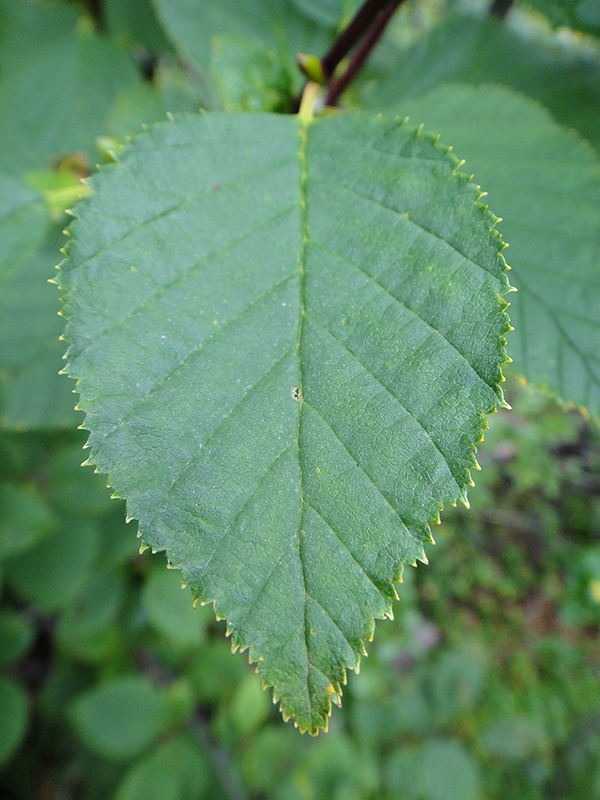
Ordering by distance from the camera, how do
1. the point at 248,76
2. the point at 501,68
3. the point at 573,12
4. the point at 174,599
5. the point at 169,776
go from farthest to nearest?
the point at 174,599 < the point at 169,776 < the point at 501,68 < the point at 248,76 < the point at 573,12

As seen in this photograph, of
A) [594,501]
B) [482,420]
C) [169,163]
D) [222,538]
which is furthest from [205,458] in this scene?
[594,501]

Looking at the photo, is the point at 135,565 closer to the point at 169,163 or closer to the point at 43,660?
the point at 43,660

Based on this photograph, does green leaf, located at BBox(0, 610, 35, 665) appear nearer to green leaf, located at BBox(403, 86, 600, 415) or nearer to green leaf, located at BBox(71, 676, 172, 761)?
green leaf, located at BBox(71, 676, 172, 761)

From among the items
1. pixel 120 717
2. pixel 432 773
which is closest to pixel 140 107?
pixel 120 717

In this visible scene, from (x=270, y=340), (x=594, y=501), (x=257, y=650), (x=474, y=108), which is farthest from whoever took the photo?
(x=594, y=501)

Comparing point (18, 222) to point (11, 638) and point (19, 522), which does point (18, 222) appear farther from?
point (11, 638)

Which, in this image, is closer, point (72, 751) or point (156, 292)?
point (156, 292)
